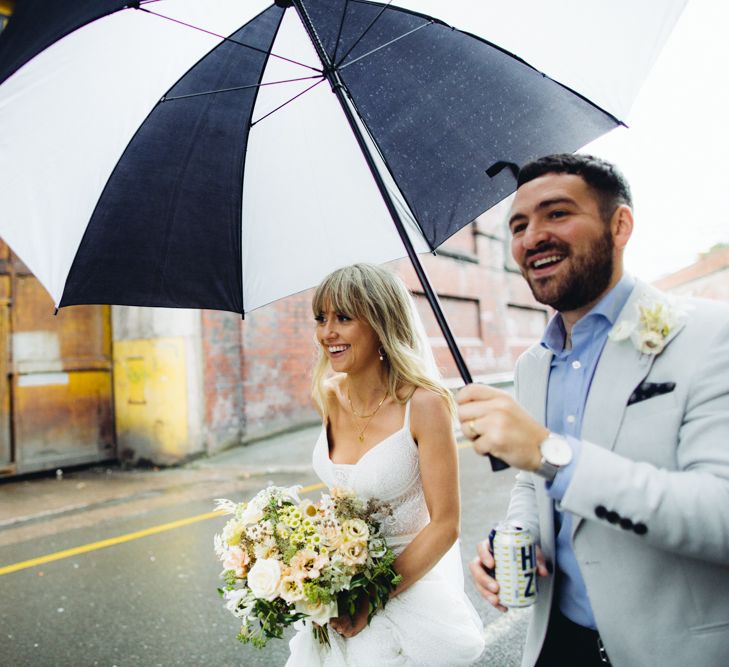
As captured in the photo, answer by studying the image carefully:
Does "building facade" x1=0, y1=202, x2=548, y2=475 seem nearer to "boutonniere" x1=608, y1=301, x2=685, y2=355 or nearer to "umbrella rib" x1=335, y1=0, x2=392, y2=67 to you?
"umbrella rib" x1=335, y1=0, x2=392, y2=67

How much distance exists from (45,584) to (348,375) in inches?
134

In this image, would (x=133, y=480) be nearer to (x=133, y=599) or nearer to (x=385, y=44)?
(x=133, y=599)

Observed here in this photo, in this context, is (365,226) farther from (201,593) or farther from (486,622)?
(201,593)

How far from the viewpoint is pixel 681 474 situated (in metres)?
1.11

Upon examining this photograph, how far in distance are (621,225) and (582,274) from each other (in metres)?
0.18

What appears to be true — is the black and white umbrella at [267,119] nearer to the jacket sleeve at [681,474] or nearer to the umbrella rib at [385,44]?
the umbrella rib at [385,44]

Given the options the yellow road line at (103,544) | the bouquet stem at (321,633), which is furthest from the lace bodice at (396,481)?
the yellow road line at (103,544)

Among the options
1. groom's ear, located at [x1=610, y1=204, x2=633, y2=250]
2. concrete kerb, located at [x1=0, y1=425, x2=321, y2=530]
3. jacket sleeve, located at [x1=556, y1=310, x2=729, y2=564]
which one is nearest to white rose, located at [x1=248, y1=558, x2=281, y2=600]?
jacket sleeve, located at [x1=556, y1=310, x2=729, y2=564]

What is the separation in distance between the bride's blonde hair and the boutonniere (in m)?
1.18

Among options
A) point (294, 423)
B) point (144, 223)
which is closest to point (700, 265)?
point (294, 423)

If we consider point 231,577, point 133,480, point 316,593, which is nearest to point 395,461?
point 316,593

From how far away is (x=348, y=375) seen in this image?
276 centimetres

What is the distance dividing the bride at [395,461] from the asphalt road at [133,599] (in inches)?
46.0

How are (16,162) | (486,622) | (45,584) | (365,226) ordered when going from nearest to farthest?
(16,162), (365,226), (486,622), (45,584)
